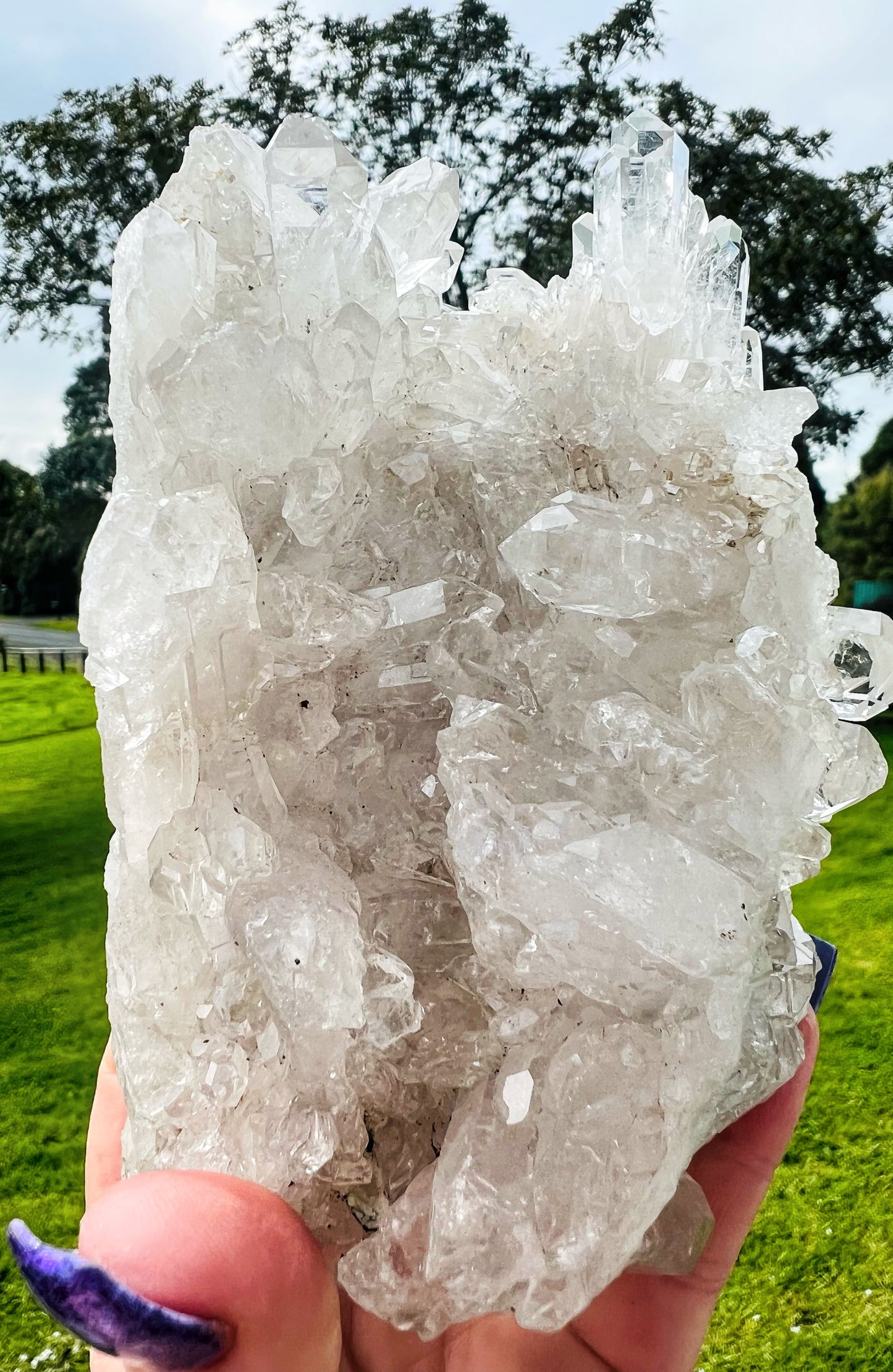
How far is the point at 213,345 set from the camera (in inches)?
29.9

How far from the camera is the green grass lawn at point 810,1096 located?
2.18m

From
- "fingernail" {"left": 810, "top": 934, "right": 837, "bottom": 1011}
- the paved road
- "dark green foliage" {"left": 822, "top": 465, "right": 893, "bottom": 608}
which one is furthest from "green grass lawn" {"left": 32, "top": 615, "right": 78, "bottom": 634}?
"fingernail" {"left": 810, "top": 934, "right": 837, "bottom": 1011}

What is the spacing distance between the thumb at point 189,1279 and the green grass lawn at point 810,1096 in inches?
15.8

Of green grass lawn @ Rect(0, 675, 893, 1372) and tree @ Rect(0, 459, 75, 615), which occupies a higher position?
tree @ Rect(0, 459, 75, 615)

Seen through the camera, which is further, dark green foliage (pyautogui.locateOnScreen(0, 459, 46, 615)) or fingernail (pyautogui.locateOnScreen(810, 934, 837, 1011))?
dark green foliage (pyautogui.locateOnScreen(0, 459, 46, 615))

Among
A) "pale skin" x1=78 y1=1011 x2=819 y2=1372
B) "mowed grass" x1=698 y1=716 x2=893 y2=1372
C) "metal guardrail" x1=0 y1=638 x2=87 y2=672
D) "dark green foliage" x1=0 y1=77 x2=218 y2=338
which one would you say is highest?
"dark green foliage" x1=0 y1=77 x2=218 y2=338

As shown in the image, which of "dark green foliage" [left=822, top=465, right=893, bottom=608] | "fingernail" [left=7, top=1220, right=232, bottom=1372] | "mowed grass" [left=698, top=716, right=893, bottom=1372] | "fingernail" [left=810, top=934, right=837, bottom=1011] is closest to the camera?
"fingernail" [left=7, top=1220, right=232, bottom=1372]

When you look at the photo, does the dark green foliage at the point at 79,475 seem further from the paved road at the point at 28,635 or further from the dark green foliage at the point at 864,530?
the dark green foliage at the point at 864,530

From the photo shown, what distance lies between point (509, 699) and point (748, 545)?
227mm

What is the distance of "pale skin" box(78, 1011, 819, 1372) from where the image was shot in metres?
0.69

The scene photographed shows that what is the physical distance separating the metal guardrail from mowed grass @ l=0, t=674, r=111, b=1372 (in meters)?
0.05

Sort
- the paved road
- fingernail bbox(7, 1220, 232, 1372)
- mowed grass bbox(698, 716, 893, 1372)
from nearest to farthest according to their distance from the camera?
fingernail bbox(7, 1220, 232, 1372), mowed grass bbox(698, 716, 893, 1372), the paved road

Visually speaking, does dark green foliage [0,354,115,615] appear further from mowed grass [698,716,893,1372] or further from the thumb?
the thumb

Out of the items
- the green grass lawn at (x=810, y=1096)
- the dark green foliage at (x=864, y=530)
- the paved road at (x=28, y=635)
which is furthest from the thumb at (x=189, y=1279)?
the dark green foliage at (x=864, y=530)
